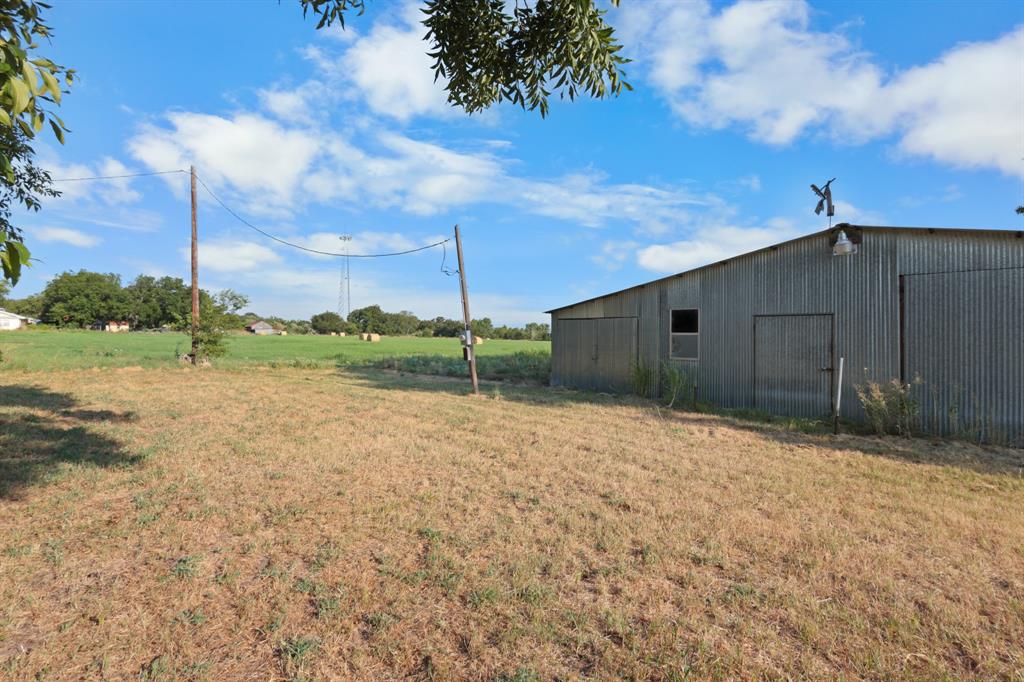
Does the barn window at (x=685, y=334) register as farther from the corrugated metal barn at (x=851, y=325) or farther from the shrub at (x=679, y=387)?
the shrub at (x=679, y=387)

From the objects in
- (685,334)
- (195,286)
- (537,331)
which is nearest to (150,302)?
(537,331)

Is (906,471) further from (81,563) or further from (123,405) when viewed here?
(123,405)

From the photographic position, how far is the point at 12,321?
9106cm

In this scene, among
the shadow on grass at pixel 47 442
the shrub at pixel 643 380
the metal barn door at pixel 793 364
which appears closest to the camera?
the shadow on grass at pixel 47 442

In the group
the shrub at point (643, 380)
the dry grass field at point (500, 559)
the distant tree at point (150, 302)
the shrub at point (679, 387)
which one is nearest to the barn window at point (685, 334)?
Answer: the shrub at point (679, 387)

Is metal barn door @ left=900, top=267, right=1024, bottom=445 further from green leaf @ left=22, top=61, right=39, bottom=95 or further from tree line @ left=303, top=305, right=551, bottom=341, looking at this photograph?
tree line @ left=303, top=305, right=551, bottom=341

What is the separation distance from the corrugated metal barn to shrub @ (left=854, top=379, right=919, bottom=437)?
1.26 ft

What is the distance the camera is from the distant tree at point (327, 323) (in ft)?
362

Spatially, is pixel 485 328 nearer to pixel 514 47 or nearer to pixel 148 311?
pixel 148 311

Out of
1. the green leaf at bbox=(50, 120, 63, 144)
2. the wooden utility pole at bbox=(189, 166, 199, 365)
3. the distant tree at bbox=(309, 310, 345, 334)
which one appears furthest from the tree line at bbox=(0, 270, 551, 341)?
the green leaf at bbox=(50, 120, 63, 144)

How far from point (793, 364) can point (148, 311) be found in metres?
128

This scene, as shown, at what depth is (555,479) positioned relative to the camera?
5.88 metres

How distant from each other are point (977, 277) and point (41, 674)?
1314 cm

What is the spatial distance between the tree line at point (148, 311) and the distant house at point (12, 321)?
3344 millimetres
